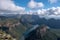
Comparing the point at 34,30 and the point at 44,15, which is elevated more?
the point at 44,15

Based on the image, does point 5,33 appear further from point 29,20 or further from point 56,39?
point 56,39

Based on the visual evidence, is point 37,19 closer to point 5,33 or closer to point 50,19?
point 50,19

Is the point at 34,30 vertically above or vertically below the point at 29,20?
below

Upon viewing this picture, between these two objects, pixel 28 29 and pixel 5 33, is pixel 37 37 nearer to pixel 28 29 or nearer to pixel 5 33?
pixel 28 29

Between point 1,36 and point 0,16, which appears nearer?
point 0,16

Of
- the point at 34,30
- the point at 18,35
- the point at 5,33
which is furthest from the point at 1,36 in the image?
the point at 34,30

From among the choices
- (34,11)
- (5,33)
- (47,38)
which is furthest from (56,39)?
(5,33)

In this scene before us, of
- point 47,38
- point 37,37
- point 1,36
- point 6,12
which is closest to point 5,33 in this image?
point 1,36

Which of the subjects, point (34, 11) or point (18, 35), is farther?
point (18, 35)
